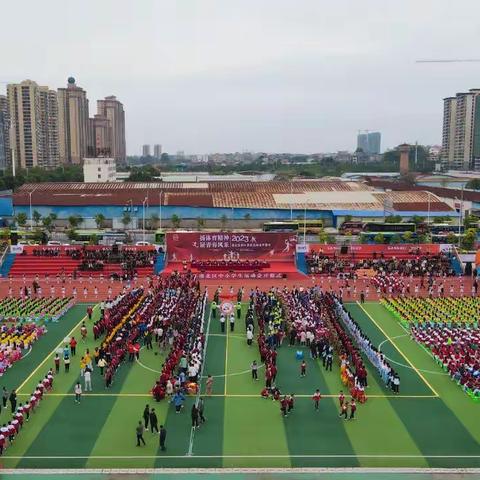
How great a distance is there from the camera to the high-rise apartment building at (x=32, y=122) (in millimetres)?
111250

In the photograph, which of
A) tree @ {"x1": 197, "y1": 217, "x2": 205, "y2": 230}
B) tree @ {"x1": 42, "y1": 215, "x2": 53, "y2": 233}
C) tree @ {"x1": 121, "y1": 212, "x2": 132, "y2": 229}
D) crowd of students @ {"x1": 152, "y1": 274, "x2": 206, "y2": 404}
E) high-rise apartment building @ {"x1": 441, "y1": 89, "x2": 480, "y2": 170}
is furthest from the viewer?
high-rise apartment building @ {"x1": 441, "y1": 89, "x2": 480, "y2": 170}

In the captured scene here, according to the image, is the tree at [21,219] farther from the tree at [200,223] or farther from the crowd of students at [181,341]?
the crowd of students at [181,341]

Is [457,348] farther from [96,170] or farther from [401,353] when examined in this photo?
[96,170]

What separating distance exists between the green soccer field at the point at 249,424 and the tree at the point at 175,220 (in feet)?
111

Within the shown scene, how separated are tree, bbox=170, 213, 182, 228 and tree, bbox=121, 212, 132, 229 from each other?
407cm

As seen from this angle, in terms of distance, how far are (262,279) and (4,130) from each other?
299 ft

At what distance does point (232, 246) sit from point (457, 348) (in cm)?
2183

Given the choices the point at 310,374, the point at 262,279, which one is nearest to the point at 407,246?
the point at 262,279

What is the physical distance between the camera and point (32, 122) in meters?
112

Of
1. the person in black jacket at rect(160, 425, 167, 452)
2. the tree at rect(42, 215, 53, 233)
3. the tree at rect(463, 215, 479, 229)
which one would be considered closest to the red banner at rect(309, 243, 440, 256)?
the tree at rect(463, 215, 479, 229)

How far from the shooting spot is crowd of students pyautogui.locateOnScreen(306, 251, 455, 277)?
36.9 m

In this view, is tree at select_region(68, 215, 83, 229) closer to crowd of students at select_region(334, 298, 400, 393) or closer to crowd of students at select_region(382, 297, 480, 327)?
crowd of students at select_region(382, 297, 480, 327)

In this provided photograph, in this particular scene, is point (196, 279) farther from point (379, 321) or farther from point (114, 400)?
point (114, 400)

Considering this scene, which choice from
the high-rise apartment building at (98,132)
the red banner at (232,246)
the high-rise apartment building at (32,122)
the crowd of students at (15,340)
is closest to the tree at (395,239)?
the red banner at (232,246)
